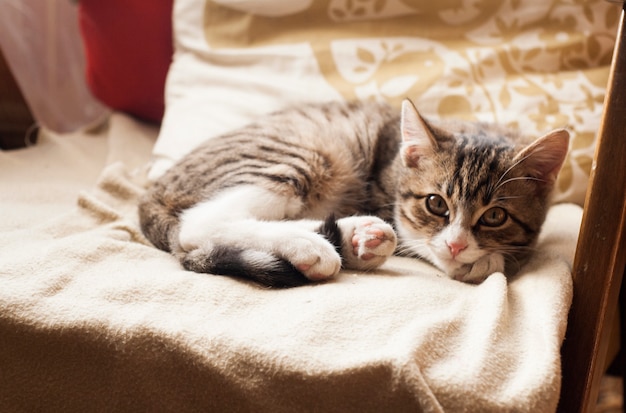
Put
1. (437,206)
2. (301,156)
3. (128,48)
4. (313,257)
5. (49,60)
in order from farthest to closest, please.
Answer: (49,60), (128,48), (301,156), (437,206), (313,257)

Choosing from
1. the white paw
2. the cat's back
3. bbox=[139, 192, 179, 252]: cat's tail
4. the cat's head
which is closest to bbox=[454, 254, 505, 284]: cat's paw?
the cat's head

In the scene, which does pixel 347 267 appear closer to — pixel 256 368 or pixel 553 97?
pixel 256 368

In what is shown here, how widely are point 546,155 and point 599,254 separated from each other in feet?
1.08

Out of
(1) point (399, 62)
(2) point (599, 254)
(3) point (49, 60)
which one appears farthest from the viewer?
(3) point (49, 60)

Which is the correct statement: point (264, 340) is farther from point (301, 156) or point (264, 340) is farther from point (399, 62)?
point (399, 62)

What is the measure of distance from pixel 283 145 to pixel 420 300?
0.60m

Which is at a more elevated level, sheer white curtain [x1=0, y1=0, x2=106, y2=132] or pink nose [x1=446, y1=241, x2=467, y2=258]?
pink nose [x1=446, y1=241, x2=467, y2=258]

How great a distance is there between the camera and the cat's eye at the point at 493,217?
4.25ft

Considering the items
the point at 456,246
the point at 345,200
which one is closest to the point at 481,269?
the point at 456,246

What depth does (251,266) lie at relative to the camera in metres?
1.11

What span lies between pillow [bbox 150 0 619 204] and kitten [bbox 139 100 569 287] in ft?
0.67

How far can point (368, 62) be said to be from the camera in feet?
5.94

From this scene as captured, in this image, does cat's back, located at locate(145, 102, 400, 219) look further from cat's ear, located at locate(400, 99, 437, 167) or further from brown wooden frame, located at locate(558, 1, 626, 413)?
brown wooden frame, located at locate(558, 1, 626, 413)

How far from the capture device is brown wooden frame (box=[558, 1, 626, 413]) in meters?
0.97
